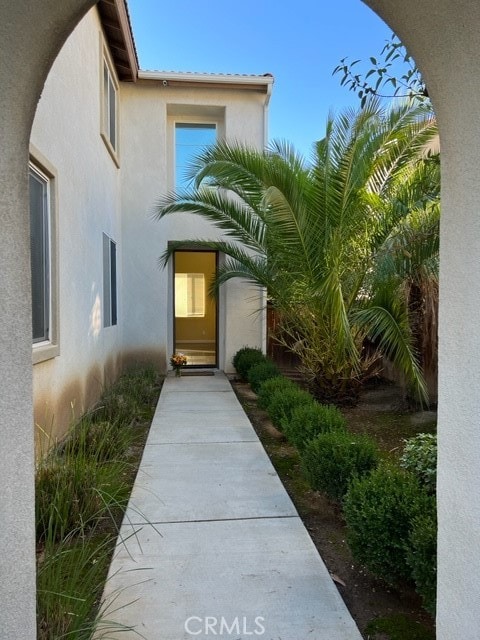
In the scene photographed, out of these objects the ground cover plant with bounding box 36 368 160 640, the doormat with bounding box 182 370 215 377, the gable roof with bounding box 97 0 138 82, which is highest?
the gable roof with bounding box 97 0 138 82

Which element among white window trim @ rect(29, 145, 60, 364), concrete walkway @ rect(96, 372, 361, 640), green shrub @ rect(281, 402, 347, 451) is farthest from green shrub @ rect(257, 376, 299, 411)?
white window trim @ rect(29, 145, 60, 364)

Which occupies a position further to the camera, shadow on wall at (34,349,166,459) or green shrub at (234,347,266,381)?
green shrub at (234,347,266,381)

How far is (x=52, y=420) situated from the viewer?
15.3ft

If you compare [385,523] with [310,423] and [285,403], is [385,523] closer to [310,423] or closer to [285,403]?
[310,423]

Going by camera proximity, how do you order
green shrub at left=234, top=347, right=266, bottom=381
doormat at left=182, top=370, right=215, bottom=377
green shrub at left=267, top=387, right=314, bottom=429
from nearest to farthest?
green shrub at left=267, top=387, right=314, bottom=429 < green shrub at left=234, top=347, right=266, bottom=381 < doormat at left=182, top=370, right=215, bottom=377

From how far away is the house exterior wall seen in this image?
985cm

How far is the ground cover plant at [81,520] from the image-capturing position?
214 cm

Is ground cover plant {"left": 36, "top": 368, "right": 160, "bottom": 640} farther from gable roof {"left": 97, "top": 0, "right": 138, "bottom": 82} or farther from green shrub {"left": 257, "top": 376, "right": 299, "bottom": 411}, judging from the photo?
gable roof {"left": 97, "top": 0, "right": 138, "bottom": 82}

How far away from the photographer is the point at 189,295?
46.0 feet

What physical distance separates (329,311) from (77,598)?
4990 millimetres

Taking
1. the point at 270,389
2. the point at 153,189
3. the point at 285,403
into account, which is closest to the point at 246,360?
the point at 270,389

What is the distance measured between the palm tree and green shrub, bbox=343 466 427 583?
9.31 feet

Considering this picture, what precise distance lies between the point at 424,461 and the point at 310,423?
4.12 feet

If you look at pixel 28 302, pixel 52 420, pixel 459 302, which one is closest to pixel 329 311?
pixel 52 420
